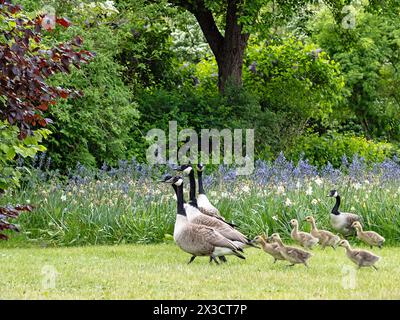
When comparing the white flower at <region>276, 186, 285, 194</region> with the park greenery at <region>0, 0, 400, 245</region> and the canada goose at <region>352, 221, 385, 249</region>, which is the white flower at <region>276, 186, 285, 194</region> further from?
the canada goose at <region>352, 221, 385, 249</region>

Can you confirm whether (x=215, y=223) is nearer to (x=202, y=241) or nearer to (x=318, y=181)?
(x=202, y=241)

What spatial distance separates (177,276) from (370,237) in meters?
2.98

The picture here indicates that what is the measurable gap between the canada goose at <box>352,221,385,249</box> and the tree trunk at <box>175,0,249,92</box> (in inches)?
389

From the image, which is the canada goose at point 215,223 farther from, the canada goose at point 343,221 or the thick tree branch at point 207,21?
the thick tree branch at point 207,21

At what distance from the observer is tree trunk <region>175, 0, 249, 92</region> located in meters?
19.5

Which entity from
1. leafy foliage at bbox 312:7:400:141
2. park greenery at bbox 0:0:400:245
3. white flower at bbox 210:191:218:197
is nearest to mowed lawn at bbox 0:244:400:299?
park greenery at bbox 0:0:400:245

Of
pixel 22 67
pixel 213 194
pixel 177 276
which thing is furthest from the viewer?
pixel 213 194

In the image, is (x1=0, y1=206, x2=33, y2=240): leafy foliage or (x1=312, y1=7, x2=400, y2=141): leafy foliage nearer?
(x1=0, y1=206, x2=33, y2=240): leafy foliage

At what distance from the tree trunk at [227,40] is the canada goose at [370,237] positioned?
9885mm

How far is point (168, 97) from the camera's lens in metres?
19.1

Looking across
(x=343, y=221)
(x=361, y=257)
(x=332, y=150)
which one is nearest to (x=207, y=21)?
(x=332, y=150)

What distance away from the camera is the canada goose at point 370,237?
32.5ft

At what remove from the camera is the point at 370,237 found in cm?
995

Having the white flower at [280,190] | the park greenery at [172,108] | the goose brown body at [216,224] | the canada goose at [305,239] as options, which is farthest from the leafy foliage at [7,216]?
the white flower at [280,190]
